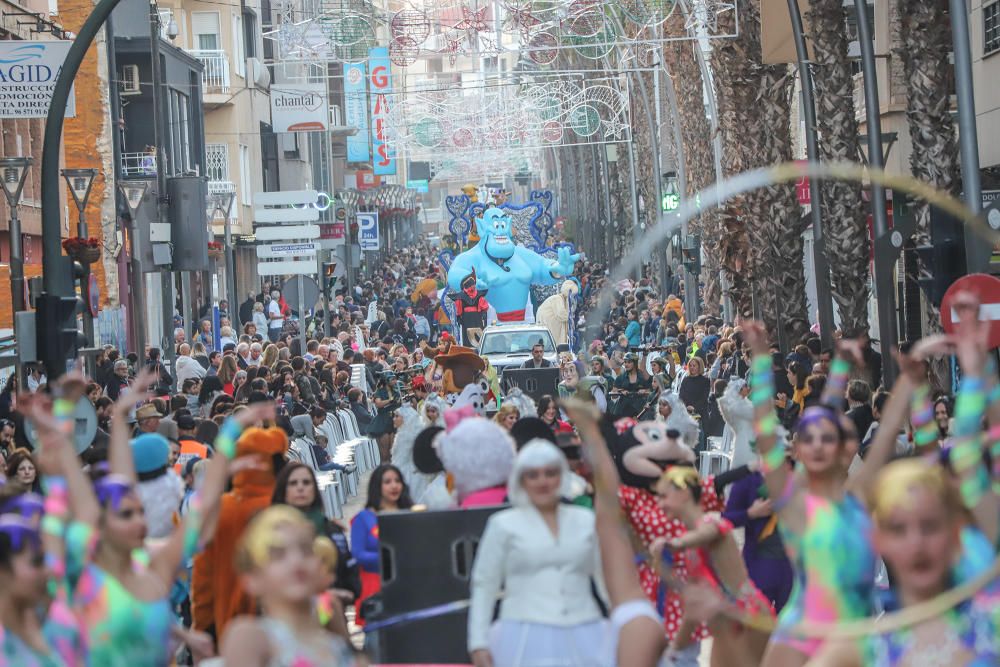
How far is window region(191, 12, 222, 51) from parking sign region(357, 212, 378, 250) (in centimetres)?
673

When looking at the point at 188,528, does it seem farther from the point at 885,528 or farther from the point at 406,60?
the point at 406,60

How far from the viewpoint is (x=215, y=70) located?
188 feet

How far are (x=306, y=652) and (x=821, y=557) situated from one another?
5.83ft

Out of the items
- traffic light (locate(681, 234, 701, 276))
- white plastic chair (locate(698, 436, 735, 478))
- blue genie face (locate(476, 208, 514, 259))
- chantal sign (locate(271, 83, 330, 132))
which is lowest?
white plastic chair (locate(698, 436, 735, 478))

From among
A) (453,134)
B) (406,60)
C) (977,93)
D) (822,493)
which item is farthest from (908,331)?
(453,134)

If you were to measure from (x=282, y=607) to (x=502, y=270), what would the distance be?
114 feet

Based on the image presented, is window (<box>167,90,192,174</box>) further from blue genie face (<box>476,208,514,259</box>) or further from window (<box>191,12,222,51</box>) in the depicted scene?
blue genie face (<box>476,208,514,259</box>)

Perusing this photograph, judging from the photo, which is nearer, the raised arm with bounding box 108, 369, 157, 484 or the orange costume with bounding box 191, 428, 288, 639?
the raised arm with bounding box 108, 369, 157, 484

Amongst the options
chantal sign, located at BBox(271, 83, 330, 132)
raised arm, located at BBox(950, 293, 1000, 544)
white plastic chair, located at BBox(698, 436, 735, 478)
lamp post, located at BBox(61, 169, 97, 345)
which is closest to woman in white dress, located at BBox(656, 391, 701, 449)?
white plastic chair, located at BBox(698, 436, 735, 478)

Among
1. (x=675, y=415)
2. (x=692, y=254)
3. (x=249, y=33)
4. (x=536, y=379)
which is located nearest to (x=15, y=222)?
(x=536, y=379)

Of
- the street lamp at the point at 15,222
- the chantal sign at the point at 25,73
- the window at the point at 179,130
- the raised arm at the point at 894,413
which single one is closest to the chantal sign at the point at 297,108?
the window at the point at 179,130

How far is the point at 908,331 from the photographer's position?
31422 mm

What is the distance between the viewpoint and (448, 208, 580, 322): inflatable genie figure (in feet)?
131

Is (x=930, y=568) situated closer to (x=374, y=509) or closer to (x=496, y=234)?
(x=374, y=509)
